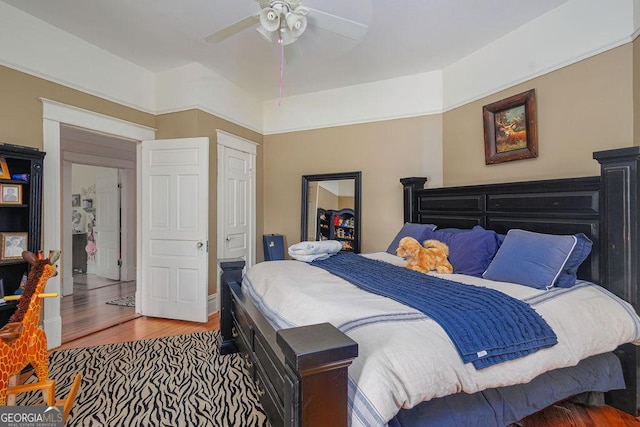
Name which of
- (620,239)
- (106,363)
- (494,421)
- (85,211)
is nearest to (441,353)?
(494,421)

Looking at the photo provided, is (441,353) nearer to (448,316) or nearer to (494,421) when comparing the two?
(448,316)

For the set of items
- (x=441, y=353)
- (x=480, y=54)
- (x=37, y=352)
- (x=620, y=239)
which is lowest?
(x=37, y=352)

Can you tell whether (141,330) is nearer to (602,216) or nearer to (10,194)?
(10,194)

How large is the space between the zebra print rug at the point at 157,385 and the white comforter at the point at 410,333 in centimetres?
70

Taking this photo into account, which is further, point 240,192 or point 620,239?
point 240,192

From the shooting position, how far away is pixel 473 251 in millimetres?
2396

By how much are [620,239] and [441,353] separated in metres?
1.55

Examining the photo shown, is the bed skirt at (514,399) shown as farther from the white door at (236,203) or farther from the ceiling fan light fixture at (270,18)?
the white door at (236,203)

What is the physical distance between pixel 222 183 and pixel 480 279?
120 inches

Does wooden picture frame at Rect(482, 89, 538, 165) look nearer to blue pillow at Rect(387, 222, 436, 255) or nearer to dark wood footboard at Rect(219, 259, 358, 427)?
blue pillow at Rect(387, 222, 436, 255)

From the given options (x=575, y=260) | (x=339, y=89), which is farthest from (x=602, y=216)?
(x=339, y=89)

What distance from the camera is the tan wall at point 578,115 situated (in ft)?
7.16

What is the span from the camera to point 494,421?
1378mm

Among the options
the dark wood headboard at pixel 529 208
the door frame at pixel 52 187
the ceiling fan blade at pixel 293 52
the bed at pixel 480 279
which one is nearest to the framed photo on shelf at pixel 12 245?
the door frame at pixel 52 187
